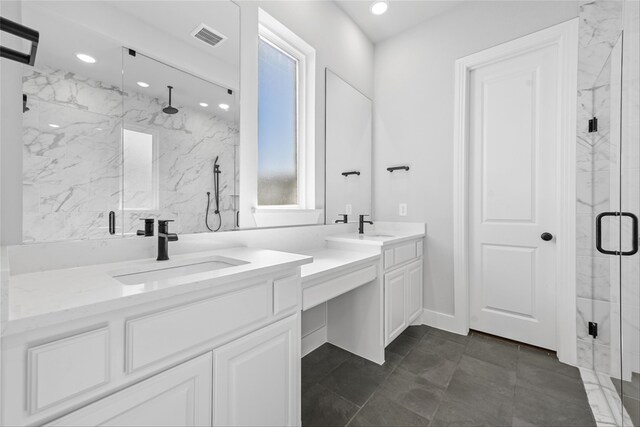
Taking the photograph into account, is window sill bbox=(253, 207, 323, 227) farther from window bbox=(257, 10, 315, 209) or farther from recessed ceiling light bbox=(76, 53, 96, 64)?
recessed ceiling light bbox=(76, 53, 96, 64)

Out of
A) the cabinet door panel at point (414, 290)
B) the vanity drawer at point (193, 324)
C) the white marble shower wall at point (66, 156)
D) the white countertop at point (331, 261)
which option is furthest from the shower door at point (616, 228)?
the white marble shower wall at point (66, 156)

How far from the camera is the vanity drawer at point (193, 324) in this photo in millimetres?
704

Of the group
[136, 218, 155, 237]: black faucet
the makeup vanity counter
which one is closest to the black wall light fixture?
the makeup vanity counter

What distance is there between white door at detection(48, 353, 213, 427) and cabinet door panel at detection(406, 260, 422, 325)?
175 cm

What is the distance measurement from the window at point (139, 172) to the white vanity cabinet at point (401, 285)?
1.45 m

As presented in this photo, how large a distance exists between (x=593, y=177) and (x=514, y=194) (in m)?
0.47

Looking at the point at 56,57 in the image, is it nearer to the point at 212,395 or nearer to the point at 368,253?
the point at 212,395

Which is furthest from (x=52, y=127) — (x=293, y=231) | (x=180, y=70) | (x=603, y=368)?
(x=603, y=368)

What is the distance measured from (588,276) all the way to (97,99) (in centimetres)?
292

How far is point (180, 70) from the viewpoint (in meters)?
1.34

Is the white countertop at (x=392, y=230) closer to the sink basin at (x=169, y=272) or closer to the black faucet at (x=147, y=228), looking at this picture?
the sink basin at (x=169, y=272)

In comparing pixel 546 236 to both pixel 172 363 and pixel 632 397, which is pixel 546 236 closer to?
pixel 632 397

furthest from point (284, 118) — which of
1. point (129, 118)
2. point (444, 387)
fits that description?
point (444, 387)

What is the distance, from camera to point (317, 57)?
7.07 ft
